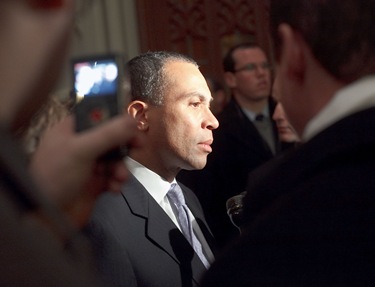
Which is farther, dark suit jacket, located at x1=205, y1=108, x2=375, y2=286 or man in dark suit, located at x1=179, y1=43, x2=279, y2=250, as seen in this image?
man in dark suit, located at x1=179, y1=43, x2=279, y2=250

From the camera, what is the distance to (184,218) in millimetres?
2443

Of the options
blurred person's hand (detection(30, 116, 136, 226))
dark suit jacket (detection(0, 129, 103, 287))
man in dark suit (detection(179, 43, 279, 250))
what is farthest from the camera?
man in dark suit (detection(179, 43, 279, 250))

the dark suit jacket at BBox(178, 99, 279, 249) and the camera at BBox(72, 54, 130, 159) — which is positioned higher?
the camera at BBox(72, 54, 130, 159)

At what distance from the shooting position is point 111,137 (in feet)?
2.60

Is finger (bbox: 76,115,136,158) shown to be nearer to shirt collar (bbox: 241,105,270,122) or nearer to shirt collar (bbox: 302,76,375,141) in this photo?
shirt collar (bbox: 302,76,375,141)

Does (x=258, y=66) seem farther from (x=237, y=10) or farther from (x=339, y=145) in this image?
(x=339, y=145)

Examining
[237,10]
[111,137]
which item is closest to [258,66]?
[237,10]

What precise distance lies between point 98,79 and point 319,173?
41 cm

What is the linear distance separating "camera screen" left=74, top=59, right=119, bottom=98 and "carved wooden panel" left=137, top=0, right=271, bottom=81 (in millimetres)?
5327

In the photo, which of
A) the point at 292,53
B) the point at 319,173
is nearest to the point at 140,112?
the point at 292,53

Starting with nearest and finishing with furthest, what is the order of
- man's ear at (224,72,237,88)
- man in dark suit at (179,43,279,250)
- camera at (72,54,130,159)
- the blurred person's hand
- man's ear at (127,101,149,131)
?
the blurred person's hand
camera at (72,54,130,159)
man's ear at (127,101,149,131)
man in dark suit at (179,43,279,250)
man's ear at (224,72,237,88)

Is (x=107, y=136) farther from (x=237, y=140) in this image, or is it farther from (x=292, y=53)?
(x=237, y=140)

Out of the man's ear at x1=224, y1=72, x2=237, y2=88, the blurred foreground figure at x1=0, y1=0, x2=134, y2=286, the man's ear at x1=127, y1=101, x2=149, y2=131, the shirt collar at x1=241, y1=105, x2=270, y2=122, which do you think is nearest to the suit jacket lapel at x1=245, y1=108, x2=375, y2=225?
the blurred foreground figure at x1=0, y1=0, x2=134, y2=286

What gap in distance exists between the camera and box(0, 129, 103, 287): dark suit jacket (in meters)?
0.55
